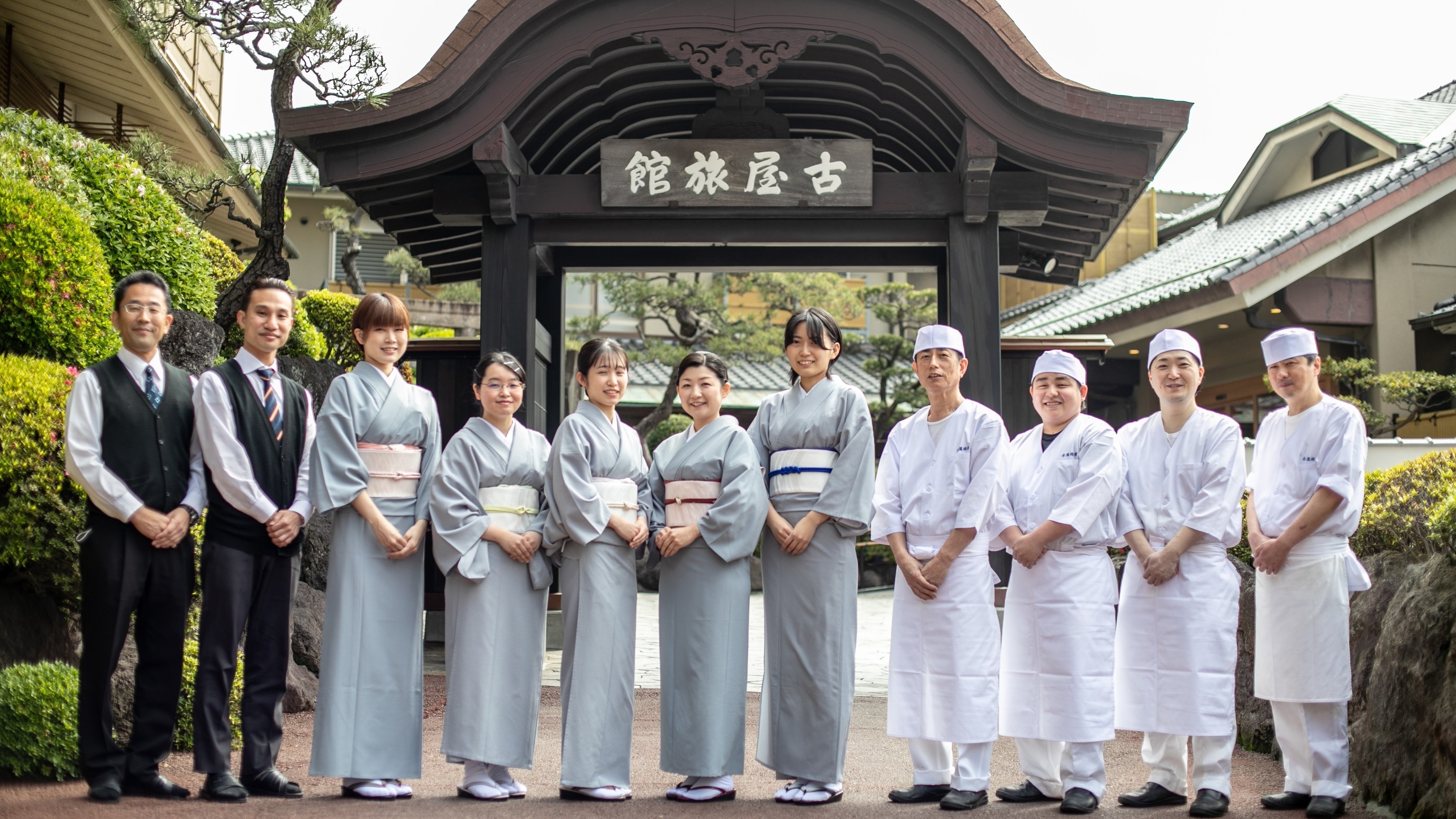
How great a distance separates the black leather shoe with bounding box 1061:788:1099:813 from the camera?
457cm

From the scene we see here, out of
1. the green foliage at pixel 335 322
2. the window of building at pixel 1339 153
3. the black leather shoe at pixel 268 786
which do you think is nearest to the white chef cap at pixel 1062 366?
the black leather shoe at pixel 268 786

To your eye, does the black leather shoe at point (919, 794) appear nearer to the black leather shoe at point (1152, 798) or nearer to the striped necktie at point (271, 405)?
the black leather shoe at point (1152, 798)

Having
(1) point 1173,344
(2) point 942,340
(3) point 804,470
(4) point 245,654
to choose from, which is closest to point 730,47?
(2) point 942,340

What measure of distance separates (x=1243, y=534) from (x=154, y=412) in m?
5.76

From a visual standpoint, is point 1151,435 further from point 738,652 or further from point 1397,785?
point 738,652

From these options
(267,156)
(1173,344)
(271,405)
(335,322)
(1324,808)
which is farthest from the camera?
(267,156)

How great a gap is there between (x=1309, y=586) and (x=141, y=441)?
15.4 feet

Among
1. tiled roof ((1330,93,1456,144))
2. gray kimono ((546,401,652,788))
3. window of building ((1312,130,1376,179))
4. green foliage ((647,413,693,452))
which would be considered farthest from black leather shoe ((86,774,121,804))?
window of building ((1312,130,1376,179))

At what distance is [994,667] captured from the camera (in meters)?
4.82

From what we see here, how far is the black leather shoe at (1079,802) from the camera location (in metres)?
4.57

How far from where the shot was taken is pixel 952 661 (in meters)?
4.78

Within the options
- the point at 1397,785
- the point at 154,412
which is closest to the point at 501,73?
the point at 154,412

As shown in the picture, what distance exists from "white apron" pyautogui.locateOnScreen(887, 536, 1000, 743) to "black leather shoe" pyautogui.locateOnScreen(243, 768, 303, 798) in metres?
2.43

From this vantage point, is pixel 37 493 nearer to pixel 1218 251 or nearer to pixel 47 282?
pixel 47 282
